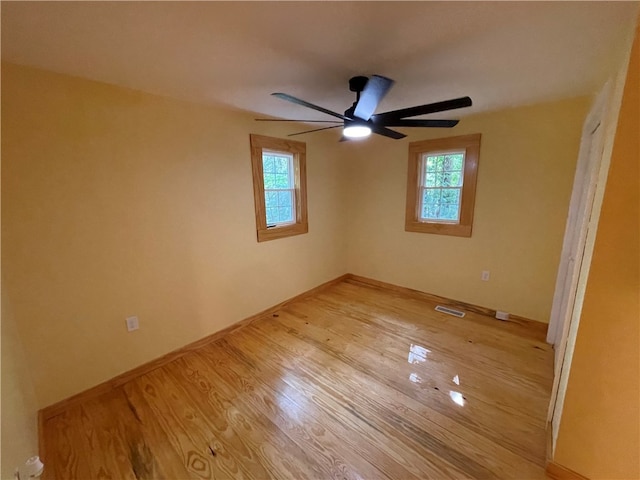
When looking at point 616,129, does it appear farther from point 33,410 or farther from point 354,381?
point 33,410

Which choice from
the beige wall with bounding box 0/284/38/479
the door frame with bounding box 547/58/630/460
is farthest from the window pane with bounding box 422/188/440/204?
the beige wall with bounding box 0/284/38/479

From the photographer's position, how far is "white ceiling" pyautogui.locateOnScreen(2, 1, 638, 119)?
112 cm

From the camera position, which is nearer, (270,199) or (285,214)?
(270,199)

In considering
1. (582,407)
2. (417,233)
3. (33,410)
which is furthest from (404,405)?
(33,410)

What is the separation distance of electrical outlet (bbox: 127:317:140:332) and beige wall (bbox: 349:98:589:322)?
308 cm

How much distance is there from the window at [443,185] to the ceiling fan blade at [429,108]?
5.21 feet

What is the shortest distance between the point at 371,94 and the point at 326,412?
208 centimetres

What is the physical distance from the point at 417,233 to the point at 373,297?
1.07 meters

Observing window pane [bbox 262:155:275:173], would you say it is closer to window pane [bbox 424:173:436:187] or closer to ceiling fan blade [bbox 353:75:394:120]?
ceiling fan blade [bbox 353:75:394:120]

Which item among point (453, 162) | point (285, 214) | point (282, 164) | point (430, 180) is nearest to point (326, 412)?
point (285, 214)

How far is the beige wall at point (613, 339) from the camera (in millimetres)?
1081

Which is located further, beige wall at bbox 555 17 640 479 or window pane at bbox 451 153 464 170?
window pane at bbox 451 153 464 170

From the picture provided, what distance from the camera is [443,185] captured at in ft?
10.6

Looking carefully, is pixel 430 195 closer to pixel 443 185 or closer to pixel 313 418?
pixel 443 185
